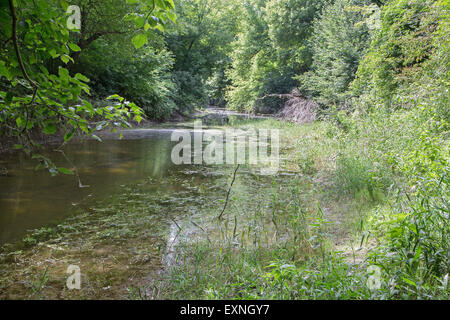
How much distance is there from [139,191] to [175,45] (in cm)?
2127

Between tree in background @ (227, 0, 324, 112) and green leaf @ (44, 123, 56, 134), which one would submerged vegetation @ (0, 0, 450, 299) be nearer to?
green leaf @ (44, 123, 56, 134)

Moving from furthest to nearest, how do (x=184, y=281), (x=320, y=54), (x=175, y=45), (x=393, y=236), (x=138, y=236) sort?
(x=175, y=45)
(x=320, y=54)
(x=138, y=236)
(x=184, y=281)
(x=393, y=236)

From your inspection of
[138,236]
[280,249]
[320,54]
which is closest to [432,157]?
[280,249]

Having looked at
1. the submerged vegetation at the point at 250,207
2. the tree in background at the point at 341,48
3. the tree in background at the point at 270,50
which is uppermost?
the tree in background at the point at 270,50

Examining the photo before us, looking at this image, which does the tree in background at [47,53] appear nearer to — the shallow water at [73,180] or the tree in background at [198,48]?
the shallow water at [73,180]

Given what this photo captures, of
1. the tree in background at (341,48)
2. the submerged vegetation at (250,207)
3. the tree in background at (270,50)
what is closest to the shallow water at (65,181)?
the submerged vegetation at (250,207)

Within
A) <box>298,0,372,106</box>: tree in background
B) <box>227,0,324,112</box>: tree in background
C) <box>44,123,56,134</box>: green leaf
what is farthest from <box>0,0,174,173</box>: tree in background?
<box>227,0,324,112</box>: tree in background

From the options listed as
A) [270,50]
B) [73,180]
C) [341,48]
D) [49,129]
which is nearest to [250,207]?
[49,129]

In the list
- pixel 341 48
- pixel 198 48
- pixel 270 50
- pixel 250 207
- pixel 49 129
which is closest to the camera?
pixel 49 129

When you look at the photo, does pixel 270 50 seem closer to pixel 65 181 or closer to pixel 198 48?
pixel 198 48

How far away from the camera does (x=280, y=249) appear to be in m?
3.02

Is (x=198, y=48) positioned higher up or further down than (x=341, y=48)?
higher up

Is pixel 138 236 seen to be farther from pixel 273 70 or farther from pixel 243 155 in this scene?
pixel 273 70
